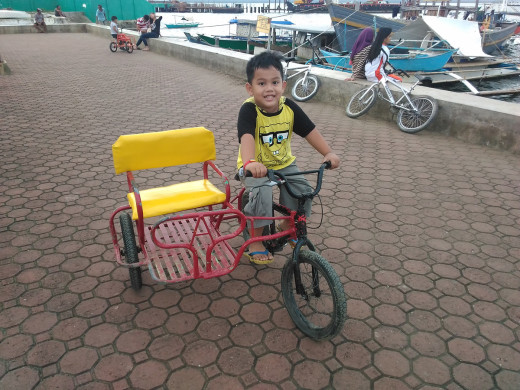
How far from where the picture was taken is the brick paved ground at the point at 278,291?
2.27m

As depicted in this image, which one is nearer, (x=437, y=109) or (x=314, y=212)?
(x=314, y=212)

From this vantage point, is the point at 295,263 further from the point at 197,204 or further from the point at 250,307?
the point at 197,204

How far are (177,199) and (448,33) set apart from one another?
18.0 meters

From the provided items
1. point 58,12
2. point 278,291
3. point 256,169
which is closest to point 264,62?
point 256,169

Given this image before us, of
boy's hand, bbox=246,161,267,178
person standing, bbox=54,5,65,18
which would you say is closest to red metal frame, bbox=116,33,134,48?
person standing, bbox=54,5,65,18

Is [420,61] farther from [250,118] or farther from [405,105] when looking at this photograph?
[250,118]

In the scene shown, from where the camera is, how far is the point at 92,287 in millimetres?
2896

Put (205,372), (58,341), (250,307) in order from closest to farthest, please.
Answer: (205,372) < (58,341) < (250,307)

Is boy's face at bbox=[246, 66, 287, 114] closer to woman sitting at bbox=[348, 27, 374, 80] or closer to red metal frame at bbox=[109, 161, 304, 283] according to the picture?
red metal frame at bbox=[109, 161, 304, 283]

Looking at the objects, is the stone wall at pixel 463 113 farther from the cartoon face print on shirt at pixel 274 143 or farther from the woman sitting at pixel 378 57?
the cartoon face print on shirt at pixel 274 143

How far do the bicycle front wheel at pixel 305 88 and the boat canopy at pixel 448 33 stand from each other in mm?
10650

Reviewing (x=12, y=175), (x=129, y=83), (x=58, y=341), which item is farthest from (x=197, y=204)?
(x=129, y=83)

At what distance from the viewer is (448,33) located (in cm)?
1673

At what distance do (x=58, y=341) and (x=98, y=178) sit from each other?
2.68m
